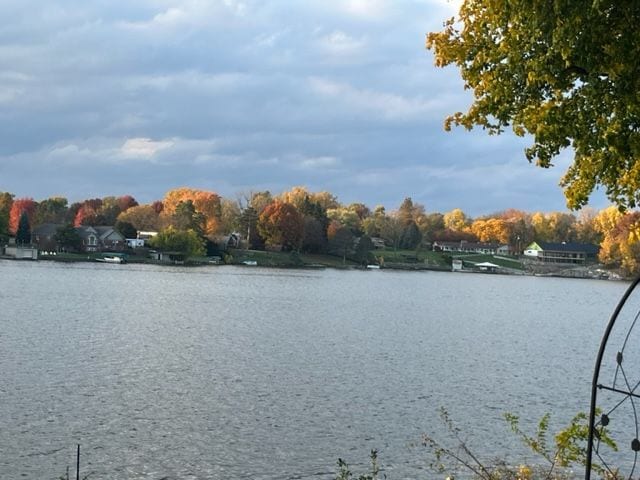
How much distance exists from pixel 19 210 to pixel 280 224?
66623 millimetres

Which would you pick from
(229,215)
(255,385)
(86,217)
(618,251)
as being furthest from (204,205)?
(255,385)

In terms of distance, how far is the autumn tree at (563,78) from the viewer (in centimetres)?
1119

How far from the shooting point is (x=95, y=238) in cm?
14375

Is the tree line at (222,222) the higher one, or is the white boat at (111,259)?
the tree line at (222,222)

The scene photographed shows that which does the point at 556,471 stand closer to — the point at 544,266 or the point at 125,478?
the point at 125,478

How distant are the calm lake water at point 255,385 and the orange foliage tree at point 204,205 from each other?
335 ft

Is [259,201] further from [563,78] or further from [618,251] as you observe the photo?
[563,78]

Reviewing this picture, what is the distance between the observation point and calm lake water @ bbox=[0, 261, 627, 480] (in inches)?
731

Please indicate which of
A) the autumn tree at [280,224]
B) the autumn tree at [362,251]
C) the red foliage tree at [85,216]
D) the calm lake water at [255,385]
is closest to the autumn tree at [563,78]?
the calm lake water at [255,385]

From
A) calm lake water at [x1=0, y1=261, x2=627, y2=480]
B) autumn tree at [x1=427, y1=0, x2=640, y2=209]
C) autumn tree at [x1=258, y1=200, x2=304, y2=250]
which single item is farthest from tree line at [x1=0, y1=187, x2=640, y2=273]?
autumn tree at [x1=427, y1=0, x2=640, y2=209]

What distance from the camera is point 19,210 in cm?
17375

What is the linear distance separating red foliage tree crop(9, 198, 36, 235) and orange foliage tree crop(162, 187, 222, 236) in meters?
32.7

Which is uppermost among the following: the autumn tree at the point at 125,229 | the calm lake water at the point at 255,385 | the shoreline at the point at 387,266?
the autumn tree at the point at 125,229

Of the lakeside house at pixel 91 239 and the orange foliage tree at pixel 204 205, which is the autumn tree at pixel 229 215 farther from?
the lakeside house at pixel 91 239
